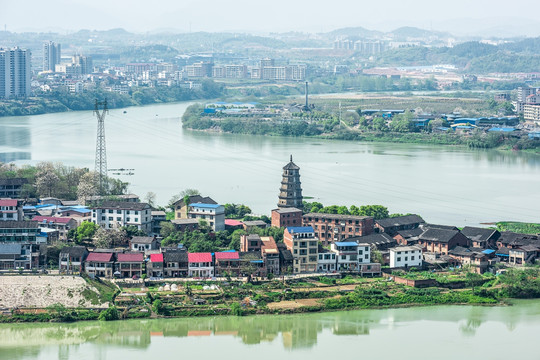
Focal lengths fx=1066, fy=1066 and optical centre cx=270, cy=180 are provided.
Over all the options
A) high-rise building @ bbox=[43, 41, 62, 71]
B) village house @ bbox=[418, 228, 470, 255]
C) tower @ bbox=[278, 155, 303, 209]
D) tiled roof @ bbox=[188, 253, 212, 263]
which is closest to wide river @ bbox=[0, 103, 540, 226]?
tower @ bbox=[278, 155, 303, 209]

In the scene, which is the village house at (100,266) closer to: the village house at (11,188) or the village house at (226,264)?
the village house at (226,264)

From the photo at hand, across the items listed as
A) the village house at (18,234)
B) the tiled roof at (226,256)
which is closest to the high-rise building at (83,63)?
the village house at (18,234)

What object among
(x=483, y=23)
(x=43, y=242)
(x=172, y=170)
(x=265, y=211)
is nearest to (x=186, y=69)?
(x=172, y=170)

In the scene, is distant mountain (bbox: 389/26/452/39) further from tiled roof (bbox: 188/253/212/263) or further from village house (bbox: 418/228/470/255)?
tiled roof (bbox: 188/253/212/263)

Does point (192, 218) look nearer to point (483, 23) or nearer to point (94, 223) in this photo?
point (94, 223)

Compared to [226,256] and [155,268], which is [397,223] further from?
[155,268]

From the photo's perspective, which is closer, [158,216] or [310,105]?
[158,216]
